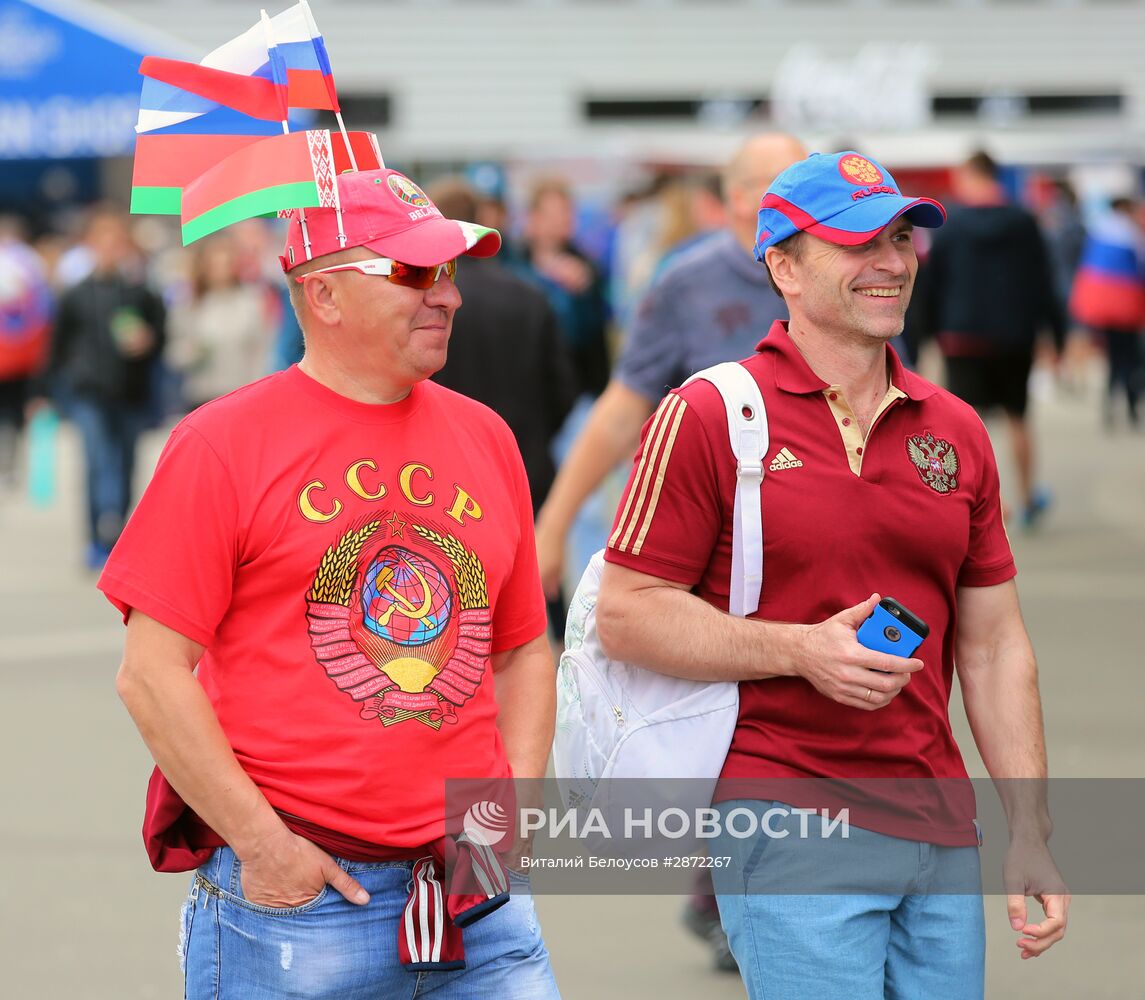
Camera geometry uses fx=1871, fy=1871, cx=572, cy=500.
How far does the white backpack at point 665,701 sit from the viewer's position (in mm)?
3188

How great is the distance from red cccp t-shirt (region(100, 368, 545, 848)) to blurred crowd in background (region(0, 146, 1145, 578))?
10.6 feet

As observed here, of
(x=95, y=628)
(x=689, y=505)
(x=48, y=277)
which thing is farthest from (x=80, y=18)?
A: (x=689, y=505)

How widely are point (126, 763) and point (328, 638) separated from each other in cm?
497

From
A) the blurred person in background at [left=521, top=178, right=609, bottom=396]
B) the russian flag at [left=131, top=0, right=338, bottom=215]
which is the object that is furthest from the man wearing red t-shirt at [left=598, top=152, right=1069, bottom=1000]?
the blurred person in background at [left=521, top=178, right=609, bottom=396]

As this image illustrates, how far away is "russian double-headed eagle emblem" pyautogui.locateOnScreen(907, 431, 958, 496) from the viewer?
3250mm

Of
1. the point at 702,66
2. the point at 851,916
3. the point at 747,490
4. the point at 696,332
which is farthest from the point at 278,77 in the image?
the point at 702,66

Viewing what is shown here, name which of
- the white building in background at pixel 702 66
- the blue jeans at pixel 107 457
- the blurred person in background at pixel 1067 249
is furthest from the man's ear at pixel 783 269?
the white building in background at pixel 702 66

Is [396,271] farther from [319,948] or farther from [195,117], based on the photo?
[319,948]

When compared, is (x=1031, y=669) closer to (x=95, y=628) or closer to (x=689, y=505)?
(x=689, y=505)

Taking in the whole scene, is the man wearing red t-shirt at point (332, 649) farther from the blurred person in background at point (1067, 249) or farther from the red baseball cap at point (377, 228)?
the blurred person in background at point (1067, 249)

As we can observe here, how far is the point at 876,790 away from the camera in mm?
3162

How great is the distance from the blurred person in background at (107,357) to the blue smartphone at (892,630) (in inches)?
393

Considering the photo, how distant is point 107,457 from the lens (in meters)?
12.5

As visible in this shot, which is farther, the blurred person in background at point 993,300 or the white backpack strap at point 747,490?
the blurred person in background at point 993,300
